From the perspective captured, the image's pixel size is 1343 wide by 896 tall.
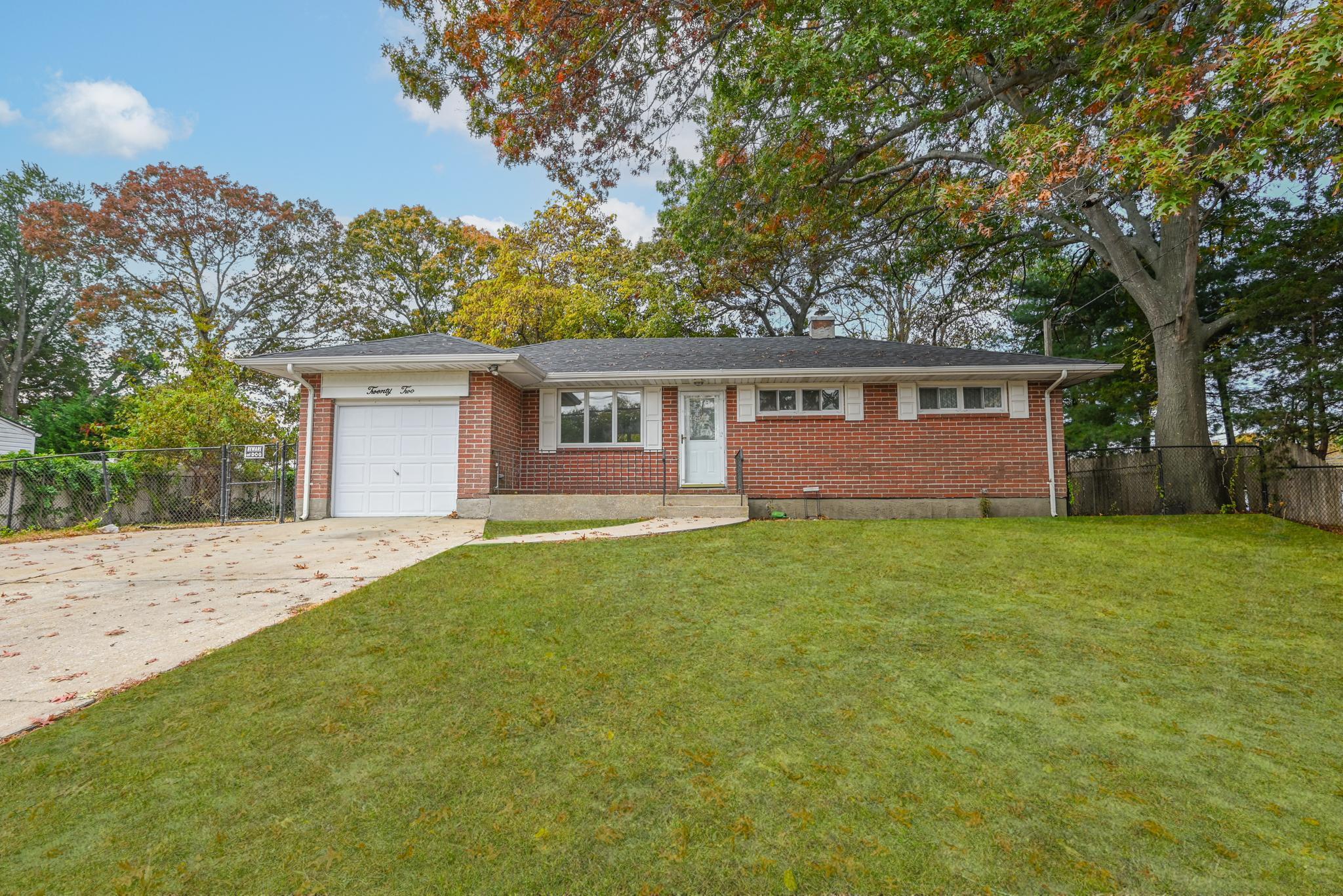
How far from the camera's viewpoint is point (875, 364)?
39.7ft

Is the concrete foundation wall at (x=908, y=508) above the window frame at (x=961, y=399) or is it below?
below

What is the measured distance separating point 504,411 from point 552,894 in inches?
428

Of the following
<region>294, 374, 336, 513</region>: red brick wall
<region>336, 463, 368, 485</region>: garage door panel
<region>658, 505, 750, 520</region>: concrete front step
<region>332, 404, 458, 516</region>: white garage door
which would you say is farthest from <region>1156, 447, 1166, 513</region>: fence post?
<region>294, 374, 336, 513</region>: red brick wall

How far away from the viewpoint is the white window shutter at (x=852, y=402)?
12.4m

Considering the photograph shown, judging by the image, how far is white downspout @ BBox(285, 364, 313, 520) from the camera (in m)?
11.3

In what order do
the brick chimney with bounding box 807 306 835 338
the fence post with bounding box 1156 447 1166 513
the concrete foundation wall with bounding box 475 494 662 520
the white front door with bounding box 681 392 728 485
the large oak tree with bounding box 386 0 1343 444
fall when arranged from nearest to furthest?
1. the large oak tree with bounding box 386 0 1343 444
2. the concrete foundation wall with bounding box 475 494 662 520
3. the fence post with bounding box 1156 447 1166 513
4. the white front door with bounding box 681 392 728 485
5. the brick chimney with bounding box 807 306 835 338

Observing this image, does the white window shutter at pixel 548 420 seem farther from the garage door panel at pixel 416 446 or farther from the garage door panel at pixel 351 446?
the garage door panel at pixel 351 446

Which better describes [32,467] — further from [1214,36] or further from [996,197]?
[1214,36]

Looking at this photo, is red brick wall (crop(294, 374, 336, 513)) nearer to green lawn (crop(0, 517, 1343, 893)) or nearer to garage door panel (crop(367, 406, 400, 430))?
garage door panel (crop(367, 406, 400, 430))

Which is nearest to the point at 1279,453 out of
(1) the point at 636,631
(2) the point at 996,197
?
(2) the point at 996,197

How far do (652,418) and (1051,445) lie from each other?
26.3 ft

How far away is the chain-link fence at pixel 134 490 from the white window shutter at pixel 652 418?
758 centimetres

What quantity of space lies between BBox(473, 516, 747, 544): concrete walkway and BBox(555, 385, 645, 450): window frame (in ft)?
10.0

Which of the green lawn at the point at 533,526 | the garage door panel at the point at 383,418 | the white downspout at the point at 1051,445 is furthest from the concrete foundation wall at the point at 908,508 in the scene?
the garage door panel at the point at 383,418
